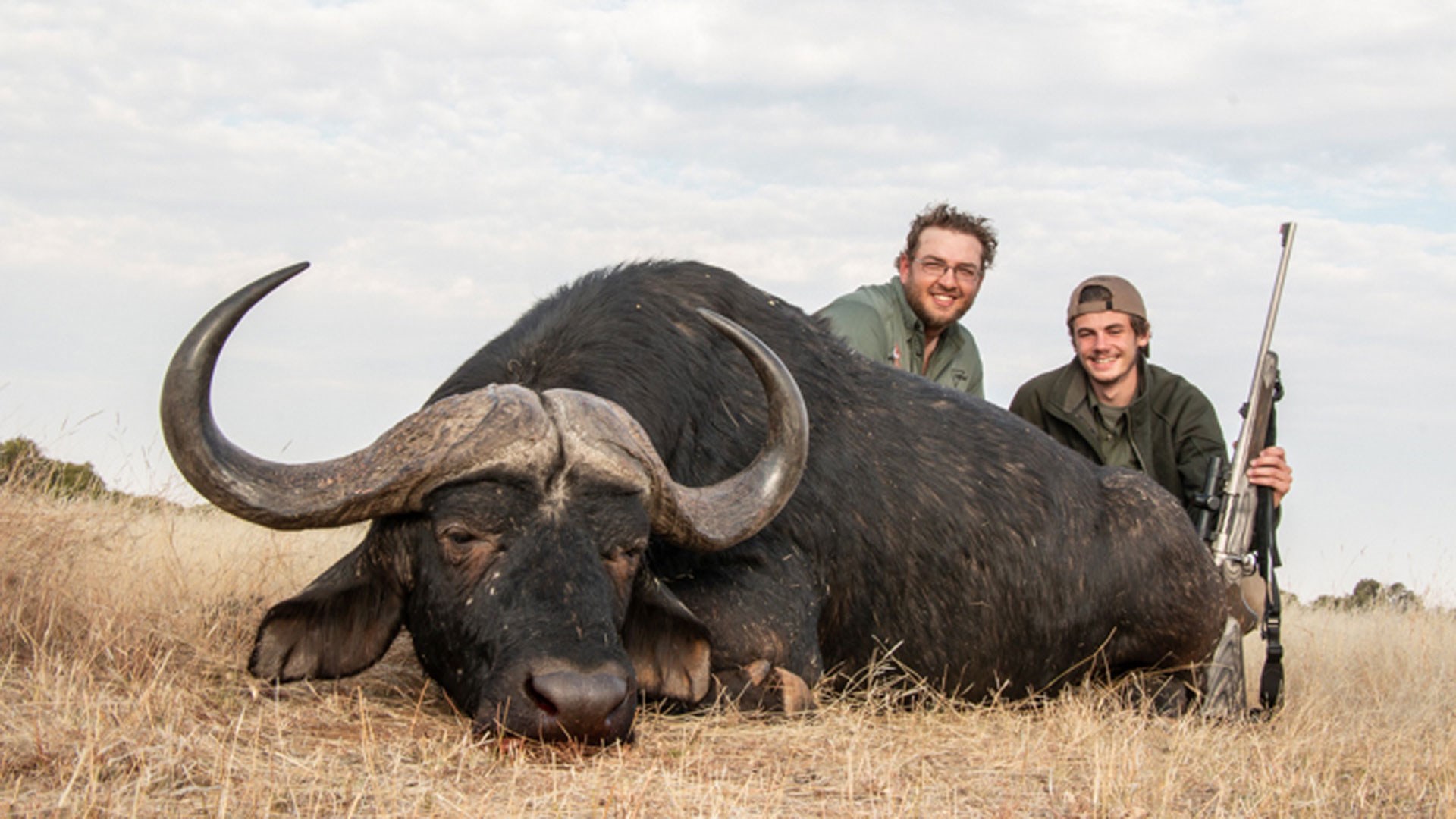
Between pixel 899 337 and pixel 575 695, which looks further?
pixel 899 337

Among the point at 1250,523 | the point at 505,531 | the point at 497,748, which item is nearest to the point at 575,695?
the point at 497,748

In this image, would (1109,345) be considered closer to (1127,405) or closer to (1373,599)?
(1127,405)

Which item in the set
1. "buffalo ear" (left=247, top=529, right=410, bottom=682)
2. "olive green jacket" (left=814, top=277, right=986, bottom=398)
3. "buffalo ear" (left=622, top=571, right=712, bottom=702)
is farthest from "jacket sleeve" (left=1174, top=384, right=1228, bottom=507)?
"buffalo ear" (left=247, top=529, right=410, bottom=682)

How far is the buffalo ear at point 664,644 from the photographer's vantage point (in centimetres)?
477

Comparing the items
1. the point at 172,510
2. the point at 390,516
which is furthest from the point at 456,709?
the point at 172,510

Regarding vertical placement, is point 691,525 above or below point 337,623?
above

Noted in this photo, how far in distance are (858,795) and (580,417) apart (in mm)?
1420

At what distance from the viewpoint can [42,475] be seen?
8.87 meters

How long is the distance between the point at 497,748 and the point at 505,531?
66cm

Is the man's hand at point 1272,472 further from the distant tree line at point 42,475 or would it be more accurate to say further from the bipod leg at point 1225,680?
the distant tree line at point 42,475

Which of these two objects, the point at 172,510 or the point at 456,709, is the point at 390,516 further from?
the point at 172,510

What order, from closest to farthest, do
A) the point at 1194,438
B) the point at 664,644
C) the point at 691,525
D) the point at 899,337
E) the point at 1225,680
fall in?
1. the point at 691,525
2. the point at 664,644
3. the point at 1225,680
4. the point at 1194,438
5. the point at 899,337

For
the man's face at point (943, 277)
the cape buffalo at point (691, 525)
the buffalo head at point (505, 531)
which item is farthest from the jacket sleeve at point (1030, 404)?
the buffalo head at point (505, 531)

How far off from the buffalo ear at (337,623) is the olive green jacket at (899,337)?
169 inches
